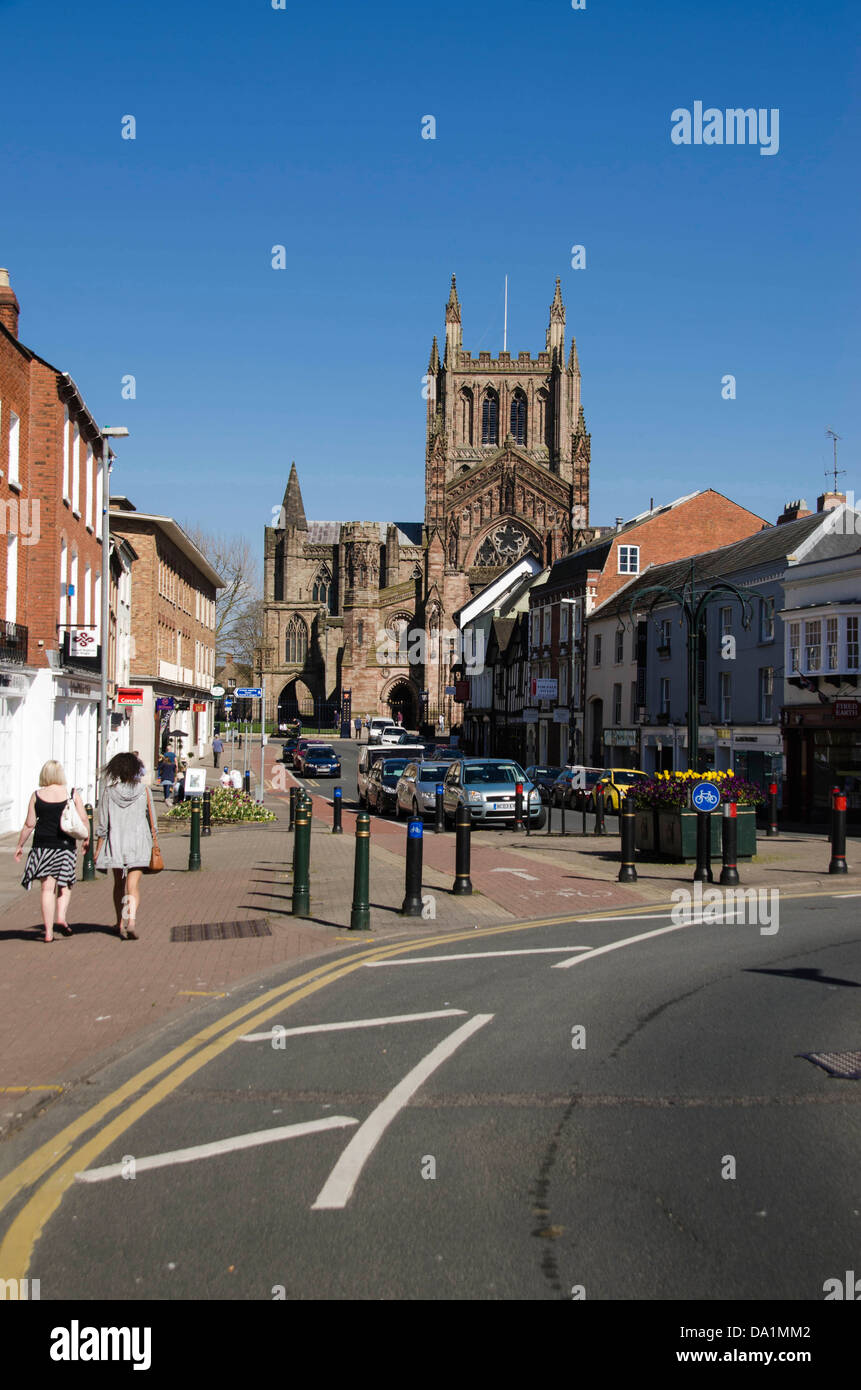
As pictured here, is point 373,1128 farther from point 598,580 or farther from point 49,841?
point 598,580

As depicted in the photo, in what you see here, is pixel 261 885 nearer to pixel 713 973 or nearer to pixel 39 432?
pixel 713 973

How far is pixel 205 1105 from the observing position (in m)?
6.25

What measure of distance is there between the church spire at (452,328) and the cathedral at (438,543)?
13 centimetres

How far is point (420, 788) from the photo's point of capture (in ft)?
99.2

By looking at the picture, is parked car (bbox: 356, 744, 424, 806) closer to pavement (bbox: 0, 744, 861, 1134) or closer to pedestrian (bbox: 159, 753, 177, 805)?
pedestrian (bbox: 159, 753, 177, 805)

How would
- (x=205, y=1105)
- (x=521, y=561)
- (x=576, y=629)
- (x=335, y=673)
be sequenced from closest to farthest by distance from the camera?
(x=205, y=1105)
(x=576, y=629)
(x=521, y=561)
(x=335, y=673)

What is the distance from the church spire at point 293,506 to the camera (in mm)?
134250

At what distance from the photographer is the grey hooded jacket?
11125 millimetres

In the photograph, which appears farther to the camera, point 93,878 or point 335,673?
point 335,673

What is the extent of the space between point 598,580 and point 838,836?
38.6 meters

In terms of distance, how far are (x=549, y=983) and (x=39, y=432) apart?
63.4ft

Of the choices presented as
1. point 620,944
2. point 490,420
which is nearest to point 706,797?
point 620,944

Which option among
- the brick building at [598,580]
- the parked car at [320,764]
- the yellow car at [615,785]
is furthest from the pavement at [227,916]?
the parked car at [320,764]

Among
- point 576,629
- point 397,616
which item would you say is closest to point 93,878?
point 576,629
